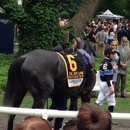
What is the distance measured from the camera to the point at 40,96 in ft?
23.0

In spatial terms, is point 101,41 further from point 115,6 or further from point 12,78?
point 115,6

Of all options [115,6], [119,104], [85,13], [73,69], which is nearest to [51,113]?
[73,69]

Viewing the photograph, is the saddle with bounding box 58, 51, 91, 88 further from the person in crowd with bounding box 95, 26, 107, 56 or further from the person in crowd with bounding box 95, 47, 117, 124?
the person in crowd with bounding box 95, 26, 107, 56

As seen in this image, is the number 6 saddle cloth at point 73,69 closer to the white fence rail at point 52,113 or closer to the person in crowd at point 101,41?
the white fence rail at point 52,113

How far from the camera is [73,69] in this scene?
23.8 feet

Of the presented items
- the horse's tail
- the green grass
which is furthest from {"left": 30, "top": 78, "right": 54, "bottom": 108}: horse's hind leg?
the green grass

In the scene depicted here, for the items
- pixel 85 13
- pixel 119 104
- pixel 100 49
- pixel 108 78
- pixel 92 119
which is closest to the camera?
pixel 92 119

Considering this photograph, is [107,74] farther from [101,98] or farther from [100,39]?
[100,39]

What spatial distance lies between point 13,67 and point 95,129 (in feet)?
14.5

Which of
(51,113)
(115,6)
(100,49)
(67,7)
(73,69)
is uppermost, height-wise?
(51,113)

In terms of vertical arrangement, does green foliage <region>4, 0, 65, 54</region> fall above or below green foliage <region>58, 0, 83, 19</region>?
above

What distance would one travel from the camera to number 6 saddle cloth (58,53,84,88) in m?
7.22

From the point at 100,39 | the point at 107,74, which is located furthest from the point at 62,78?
the point at 100,39

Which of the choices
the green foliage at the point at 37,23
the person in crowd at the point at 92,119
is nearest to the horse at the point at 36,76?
the person in crowd at the point at 92,119
